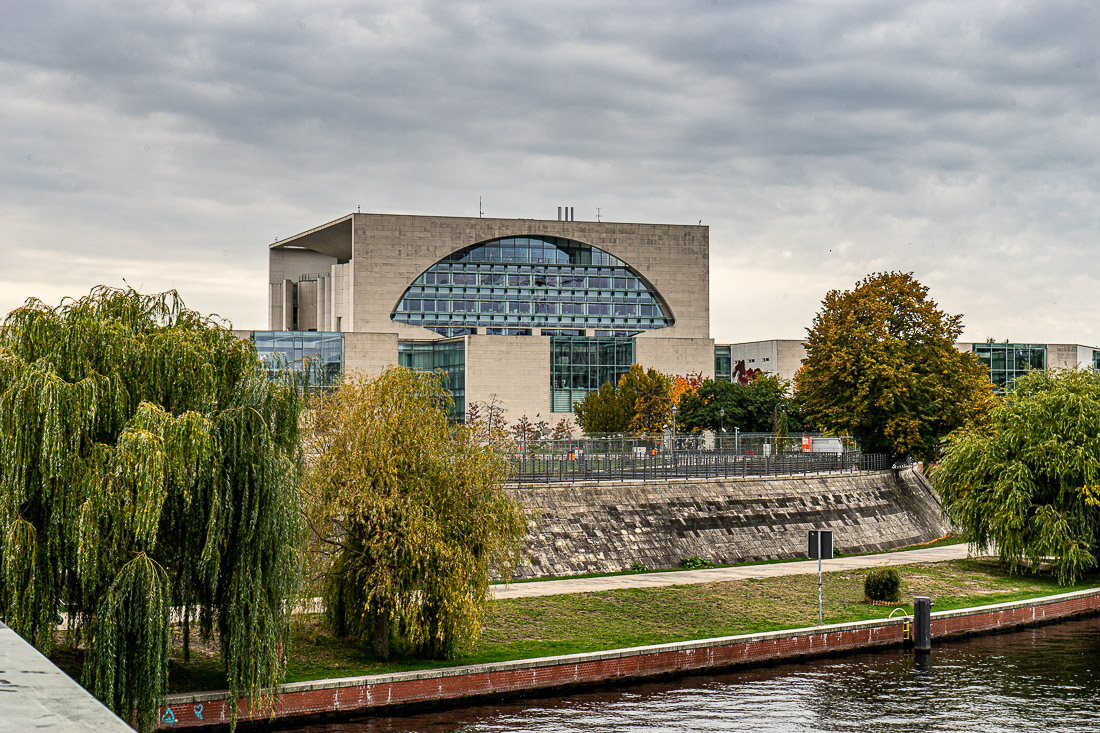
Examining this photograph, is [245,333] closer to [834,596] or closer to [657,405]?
[657,405]

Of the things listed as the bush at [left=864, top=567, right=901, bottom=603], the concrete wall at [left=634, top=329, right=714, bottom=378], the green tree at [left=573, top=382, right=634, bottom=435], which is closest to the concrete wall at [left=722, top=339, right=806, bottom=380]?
the concrete wall at [left=634, top=329, right=714, bottom=378]

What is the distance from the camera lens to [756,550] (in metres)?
41.8

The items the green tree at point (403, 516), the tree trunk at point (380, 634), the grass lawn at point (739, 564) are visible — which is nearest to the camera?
the green tree at point (403, 516)

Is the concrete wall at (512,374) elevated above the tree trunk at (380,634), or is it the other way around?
the concrete wall at (512,374)

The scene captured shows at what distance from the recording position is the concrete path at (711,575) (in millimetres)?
32281

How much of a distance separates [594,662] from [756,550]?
59.1 ft

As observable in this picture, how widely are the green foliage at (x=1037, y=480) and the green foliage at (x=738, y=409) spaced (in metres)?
36.6

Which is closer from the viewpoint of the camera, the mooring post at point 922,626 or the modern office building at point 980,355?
the mooring post at point 922,626

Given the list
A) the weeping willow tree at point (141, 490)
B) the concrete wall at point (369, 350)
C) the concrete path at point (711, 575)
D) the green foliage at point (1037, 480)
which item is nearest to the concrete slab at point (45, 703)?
the weeping willow tree at point (141, 490)

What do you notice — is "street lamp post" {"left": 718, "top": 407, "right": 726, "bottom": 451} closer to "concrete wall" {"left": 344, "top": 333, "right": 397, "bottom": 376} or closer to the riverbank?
"concrete wall" {"left": 344, "top": 333, "right": 397, "bottom": 376}

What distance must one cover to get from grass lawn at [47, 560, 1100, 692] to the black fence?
647cm

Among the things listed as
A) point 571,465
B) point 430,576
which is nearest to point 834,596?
point 571,465

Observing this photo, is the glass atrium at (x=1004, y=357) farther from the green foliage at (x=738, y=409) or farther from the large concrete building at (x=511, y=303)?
the green foliage at (x=738, y=409)

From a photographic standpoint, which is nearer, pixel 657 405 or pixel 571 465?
pixel 571 465
